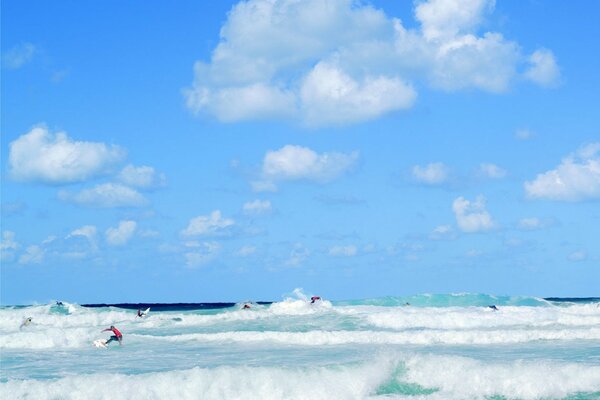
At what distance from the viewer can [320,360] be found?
780 inches

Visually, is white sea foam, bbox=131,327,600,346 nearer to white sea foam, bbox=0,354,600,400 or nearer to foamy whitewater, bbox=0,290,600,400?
foamy whitewater, bbox=0,290,600,400

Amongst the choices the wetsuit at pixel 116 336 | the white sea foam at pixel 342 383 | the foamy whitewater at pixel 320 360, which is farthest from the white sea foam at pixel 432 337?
the white sea foam at pixel 342 383

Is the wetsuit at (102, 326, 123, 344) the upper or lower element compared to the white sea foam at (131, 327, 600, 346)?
upper

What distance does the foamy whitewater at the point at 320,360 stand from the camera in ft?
52.1

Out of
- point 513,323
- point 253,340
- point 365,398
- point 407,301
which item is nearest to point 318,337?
point 253,340

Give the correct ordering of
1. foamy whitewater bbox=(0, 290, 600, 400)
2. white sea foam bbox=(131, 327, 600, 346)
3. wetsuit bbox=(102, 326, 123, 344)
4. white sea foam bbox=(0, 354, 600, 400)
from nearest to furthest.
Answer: white sea foam bbox=(0, 354, 600, 400) < foamy whitewater bbox=(0, 290, 600, 400) < white sea foam bbox=(131, 327, 600, 346) < wetsuit bbox=(102, 326, 123, 344)

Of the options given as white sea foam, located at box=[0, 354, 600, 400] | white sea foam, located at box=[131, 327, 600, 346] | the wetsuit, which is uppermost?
the wetsuit

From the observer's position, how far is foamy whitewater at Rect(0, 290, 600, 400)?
52.1 feet

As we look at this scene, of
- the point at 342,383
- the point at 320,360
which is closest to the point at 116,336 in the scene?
the point at 320,360

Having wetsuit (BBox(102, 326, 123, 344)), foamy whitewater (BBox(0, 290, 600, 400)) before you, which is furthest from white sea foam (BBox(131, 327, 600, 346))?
wetsuit (BBox(102, 326, 123, 344))

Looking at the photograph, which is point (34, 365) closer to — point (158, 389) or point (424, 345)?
point (158, 389)

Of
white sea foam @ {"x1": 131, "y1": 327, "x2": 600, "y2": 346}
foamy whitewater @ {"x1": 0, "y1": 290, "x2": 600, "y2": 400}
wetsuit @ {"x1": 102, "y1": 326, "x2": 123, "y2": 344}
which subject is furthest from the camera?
wetsuit @ {"x1": 102, "y1": 326, "x2": 123, "y2": 344}

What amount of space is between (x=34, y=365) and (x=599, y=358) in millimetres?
16876

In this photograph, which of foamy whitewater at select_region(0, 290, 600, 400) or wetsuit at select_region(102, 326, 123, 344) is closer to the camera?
foamy whitewater at select_region(0, 290, 600, 400)
